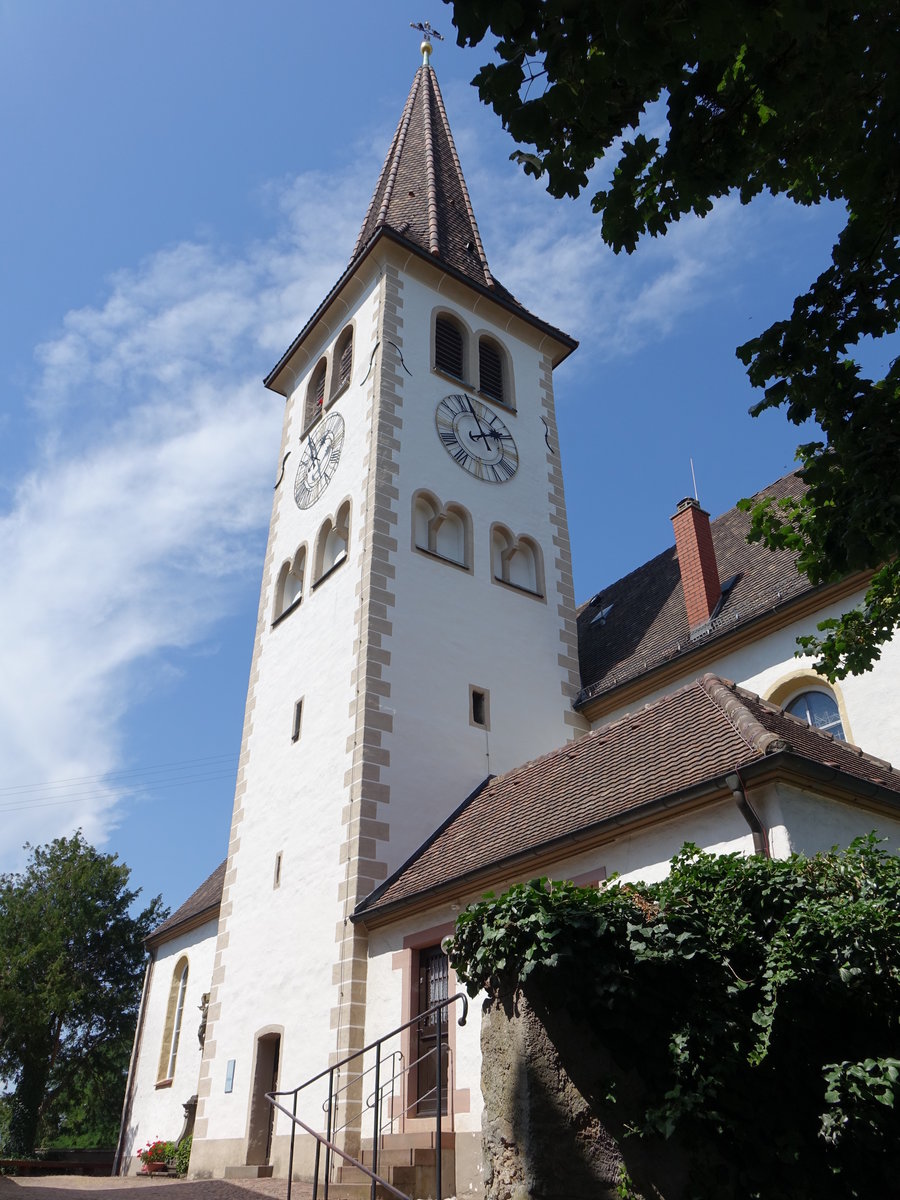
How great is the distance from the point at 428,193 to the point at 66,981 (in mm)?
28382

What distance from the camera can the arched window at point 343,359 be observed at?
21.4 metres

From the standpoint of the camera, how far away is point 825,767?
941 centimetres

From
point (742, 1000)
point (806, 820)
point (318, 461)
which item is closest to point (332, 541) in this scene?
point (318, 461)

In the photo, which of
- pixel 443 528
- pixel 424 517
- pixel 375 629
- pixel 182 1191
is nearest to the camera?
pixel 182 1191

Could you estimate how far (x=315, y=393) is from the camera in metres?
23.0

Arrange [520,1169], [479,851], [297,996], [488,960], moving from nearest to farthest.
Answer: [520,1169] → [488,960] → [479,851] → [297,996]

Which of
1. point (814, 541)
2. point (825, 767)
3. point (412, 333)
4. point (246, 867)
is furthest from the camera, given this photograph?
point (412, 333)

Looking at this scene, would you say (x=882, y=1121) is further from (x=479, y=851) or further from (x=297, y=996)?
(x=297, y=996)

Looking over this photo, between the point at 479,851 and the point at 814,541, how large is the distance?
22.0 feet

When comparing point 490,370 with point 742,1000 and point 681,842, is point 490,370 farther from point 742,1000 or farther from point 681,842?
point 742,1000

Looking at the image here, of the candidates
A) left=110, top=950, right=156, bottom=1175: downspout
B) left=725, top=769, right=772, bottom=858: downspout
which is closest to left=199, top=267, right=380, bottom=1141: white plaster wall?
left=725, top=769, right=772, bottom=858: downspout

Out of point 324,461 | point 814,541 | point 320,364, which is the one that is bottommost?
point 814,541

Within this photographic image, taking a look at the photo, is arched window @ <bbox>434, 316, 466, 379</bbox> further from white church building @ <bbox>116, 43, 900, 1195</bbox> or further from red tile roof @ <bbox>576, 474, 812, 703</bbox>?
red tile roof @ <bbox>576, 474, 812, 703</bbox>

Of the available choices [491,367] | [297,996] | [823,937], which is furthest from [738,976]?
[491,367]
